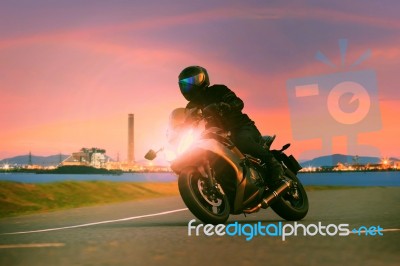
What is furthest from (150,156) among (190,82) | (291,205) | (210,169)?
(291,205)

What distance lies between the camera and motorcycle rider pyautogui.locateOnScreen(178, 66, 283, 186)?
25.1 ft

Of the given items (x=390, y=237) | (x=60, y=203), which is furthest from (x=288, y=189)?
(x=60, y=203)

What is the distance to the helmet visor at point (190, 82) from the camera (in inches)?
300

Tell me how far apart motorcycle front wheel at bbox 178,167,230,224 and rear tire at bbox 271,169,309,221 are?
1376 millimetres

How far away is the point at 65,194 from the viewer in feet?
61.4

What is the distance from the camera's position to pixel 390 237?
25.1 ft

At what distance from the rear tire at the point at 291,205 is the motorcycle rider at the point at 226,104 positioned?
63cm

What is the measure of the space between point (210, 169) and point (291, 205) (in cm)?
254

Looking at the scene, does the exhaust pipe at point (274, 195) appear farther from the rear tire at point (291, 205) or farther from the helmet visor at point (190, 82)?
the helmet visor at point (190, 82)

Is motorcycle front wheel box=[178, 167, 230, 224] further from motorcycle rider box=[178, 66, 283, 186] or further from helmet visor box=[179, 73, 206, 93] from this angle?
helmet visor box=[179, 73, 206, 93]

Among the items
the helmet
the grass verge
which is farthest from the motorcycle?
the grass verge

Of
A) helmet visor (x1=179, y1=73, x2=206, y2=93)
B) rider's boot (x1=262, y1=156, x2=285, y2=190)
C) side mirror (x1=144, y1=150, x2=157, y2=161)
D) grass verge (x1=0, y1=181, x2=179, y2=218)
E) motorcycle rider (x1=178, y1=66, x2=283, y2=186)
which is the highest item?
helmet visor (x1=179, y1=73, x2=206, y2=93)

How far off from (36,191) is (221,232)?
11.3 metres

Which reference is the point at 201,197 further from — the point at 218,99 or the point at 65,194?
the point at 65,194
